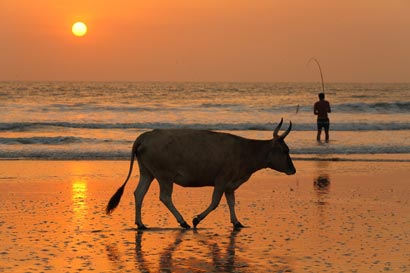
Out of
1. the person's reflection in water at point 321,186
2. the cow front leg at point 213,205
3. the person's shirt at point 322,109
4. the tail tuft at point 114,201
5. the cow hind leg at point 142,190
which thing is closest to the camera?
the cow front leg at point 213,205

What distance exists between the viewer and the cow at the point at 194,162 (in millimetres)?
10367

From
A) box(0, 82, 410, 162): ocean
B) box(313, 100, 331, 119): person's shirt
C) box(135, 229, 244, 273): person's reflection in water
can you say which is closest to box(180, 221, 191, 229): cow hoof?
box(135, 229, 244, 273): person's reflection in water

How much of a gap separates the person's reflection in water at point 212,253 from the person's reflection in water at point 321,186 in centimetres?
348

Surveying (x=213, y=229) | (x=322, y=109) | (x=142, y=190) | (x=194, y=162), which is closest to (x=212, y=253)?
(x=213, y=229)

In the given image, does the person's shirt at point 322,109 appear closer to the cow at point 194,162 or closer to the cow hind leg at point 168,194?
the cow at point 194,162

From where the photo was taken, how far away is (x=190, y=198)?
42.7 ft

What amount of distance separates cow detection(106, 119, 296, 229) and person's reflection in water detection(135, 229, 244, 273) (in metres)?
0.65

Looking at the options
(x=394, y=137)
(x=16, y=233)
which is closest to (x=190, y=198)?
(x=16, y=233)

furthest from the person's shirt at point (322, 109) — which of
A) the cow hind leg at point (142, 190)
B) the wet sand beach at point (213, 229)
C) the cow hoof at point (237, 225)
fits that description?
the cow hoof at point (237, 225)

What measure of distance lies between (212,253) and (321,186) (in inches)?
250

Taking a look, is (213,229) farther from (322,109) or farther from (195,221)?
(322,109)

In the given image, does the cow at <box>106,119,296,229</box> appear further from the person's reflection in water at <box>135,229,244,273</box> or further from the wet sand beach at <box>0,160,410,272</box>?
the person's reflection in water at <box>135,229,244,273</box>

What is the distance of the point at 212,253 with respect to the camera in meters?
8.80

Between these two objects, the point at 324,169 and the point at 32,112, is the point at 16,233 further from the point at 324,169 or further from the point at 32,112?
the point at 32,112
